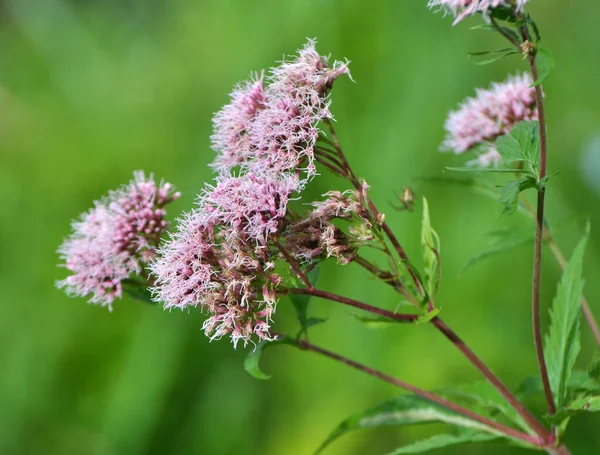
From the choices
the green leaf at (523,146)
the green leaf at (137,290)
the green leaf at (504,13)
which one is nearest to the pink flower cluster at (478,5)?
the green leaf at (504,13)

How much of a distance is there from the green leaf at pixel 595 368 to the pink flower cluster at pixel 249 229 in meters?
0.76

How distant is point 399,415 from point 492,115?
1.10m

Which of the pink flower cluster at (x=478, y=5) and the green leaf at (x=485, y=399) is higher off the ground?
the pink flower cluster at (x=478, y=5)

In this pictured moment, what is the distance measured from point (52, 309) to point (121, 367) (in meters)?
0.60

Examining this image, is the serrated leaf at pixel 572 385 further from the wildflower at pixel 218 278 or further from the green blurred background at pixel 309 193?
the green blurred background at pixel 309 193

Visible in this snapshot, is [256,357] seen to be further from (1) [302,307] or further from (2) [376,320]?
(2) [376,320]

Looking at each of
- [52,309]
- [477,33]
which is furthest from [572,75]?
[52,309]

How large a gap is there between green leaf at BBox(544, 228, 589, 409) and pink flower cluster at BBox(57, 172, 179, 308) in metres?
1.15

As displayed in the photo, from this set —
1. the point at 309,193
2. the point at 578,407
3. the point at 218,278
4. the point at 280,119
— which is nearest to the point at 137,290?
the point at 218,278

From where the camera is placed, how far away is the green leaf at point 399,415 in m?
1.78

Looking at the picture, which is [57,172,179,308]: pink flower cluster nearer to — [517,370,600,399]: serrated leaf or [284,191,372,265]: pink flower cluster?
[284,191,372,265]: pink flower cluster

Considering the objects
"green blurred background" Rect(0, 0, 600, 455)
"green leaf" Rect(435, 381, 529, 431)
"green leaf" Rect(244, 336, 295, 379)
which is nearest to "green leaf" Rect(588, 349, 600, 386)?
"green leaf" Rect(435, 381, 529, 431)

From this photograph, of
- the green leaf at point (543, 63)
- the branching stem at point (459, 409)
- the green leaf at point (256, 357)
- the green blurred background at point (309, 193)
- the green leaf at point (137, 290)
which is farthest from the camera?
the green blurred background at point (309, 193)

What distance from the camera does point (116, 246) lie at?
190 centimetres
